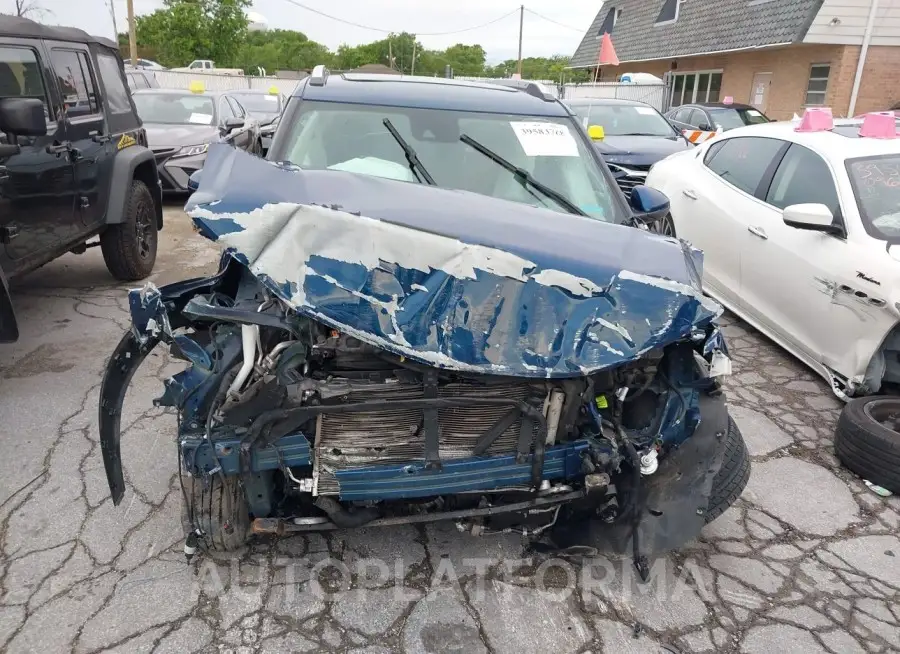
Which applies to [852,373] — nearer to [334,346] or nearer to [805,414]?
[805,414]

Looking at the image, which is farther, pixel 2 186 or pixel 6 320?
pixel 2 186

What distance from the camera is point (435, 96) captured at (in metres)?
3.59

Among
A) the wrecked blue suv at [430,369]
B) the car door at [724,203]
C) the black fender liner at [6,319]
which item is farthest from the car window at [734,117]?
the black fender liner at [6,319]

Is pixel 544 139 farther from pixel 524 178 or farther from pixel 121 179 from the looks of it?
pixel 121 179

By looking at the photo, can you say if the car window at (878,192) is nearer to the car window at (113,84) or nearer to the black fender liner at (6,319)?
the black fender liner at (6,319)

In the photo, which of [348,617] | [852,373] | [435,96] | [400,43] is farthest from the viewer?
[400,43]

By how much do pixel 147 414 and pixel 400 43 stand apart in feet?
228

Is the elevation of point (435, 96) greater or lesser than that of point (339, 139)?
greater

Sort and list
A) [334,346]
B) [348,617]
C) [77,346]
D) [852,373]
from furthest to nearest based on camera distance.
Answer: [77,346] → [852,373] → [348,617] → [334,346]

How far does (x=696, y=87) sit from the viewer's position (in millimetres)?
21875

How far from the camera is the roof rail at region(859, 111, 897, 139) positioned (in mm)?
4566

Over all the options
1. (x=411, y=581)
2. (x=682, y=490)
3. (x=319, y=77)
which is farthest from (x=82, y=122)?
(x=682, y=490)

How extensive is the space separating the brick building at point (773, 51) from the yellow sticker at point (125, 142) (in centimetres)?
1310

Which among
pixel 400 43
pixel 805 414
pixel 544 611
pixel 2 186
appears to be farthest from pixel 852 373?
pixel 400 43
